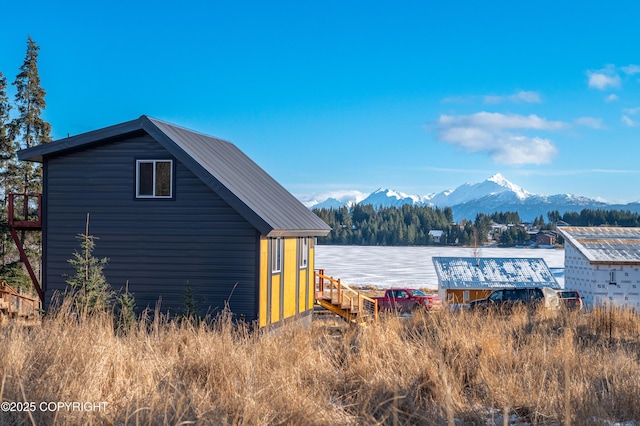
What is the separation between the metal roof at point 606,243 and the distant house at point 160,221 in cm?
2051

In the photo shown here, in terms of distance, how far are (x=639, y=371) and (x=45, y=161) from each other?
17225mm

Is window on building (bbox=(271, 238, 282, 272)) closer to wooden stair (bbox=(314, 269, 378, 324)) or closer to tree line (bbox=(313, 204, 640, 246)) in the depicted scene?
wooden stair (bbox=(314, 269, 378, 324))

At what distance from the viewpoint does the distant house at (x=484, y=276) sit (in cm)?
3778

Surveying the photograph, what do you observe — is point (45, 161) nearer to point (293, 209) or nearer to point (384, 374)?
point (293, 209)

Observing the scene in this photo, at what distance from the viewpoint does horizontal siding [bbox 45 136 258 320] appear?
19.4m

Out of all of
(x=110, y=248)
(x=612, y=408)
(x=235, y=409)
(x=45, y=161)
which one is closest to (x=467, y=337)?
(x=612, y=408)

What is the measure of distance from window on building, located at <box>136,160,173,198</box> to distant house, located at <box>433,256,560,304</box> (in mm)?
20848

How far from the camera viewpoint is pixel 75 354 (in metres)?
7.70

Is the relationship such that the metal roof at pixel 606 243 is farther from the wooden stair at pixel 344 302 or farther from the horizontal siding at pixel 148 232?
the horizontal siding at pixel 148 232

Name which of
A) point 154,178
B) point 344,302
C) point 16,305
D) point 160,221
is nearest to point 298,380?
point 160,221

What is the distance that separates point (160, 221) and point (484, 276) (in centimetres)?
2380

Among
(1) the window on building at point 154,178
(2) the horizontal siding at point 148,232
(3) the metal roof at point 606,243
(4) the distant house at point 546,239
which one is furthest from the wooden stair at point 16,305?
(4) the distant house at point 546,239

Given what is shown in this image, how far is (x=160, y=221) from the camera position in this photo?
1991cm

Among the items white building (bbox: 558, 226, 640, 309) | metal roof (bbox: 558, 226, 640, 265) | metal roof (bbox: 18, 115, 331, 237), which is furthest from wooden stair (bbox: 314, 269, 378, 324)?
metal roof (bbox: 558, 226, 640, 265)
